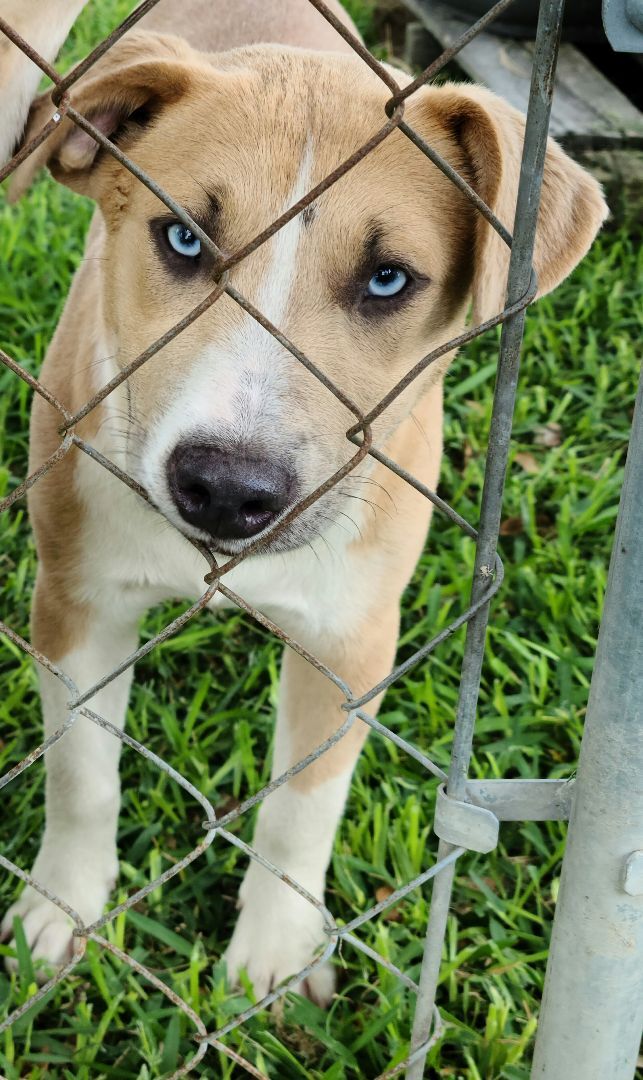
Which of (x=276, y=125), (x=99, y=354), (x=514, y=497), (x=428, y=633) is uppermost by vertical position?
(x=276, y=125)

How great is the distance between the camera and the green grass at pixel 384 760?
2.42m

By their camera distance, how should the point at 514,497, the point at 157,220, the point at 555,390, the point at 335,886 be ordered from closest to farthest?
the point at 157,220, the point at 335,886, the point at 514,497, the point at 555,390

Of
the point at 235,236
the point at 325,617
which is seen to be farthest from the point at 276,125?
the point at 325,617

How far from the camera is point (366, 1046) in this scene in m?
2.40

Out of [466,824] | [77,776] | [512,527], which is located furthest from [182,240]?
[512,527]

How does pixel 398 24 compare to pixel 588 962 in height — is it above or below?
above

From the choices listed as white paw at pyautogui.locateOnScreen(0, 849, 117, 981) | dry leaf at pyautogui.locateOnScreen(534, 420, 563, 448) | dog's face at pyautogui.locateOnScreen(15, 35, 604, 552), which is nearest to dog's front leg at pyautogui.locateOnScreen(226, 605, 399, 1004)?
white paw at pyautogui.locateOnScreen(0, 849, 117, 981)

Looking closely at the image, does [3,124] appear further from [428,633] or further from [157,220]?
[428,633]

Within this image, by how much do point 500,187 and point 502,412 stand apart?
663mm

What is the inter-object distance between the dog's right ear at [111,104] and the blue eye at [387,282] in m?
0.49

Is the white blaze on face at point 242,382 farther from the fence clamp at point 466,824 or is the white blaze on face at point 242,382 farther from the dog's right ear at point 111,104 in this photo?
the fence clamp at point 466,824

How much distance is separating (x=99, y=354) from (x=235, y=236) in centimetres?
50

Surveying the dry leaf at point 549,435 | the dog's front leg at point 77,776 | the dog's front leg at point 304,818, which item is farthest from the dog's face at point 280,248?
the dry leaf at point 549,435

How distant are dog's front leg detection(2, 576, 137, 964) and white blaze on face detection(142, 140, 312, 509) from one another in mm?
652
